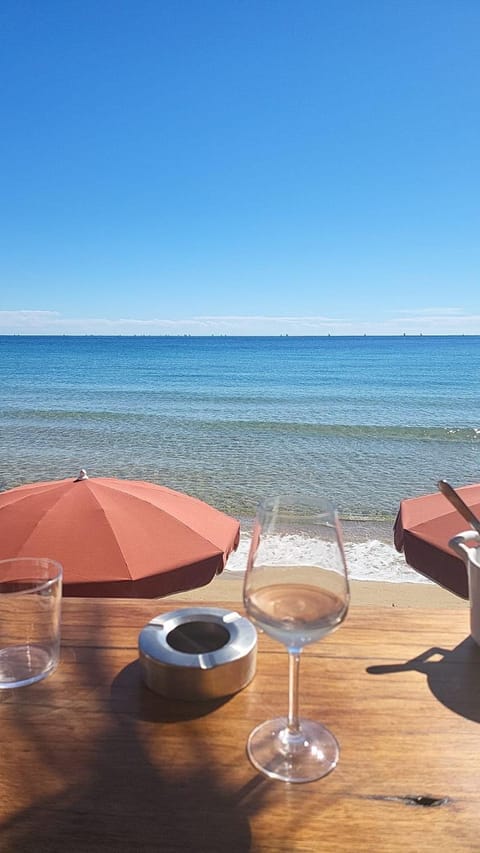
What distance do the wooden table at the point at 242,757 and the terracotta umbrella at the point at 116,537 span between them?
151 centimetres

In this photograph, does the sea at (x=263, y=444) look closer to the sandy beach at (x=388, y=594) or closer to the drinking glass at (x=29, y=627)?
the sandy beach at (x=388, y=594)

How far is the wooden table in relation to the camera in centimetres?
82

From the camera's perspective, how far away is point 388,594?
6238mm

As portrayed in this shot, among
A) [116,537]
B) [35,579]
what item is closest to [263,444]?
[116,537]

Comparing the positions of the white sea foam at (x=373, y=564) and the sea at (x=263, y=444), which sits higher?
the sea at (x=263, y=444)

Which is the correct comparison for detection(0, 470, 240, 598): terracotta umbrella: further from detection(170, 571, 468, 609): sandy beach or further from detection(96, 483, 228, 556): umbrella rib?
detection(170, 571, 468, 609): sandy beach

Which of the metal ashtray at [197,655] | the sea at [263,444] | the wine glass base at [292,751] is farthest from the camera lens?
the sea at [263,444]

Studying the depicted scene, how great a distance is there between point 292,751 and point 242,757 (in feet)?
0.28

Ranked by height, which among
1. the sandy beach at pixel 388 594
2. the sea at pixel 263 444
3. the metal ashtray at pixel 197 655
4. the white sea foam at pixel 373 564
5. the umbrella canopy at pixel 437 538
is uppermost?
the metal ashtray at pixel 197 655

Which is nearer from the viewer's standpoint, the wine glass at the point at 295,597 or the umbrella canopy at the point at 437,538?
the wine glass at the point at 295,597

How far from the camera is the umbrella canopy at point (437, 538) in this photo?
121 inches

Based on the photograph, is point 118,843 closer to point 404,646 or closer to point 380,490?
point 404,646

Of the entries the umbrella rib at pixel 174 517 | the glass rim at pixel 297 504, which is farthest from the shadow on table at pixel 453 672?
the umbrella rib at pixel 174 517

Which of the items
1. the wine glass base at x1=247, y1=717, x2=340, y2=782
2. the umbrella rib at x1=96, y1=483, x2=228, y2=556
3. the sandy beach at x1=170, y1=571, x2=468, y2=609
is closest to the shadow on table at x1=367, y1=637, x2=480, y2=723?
the wine glass base at x1=247, y1=717, x2=340, y2=782
